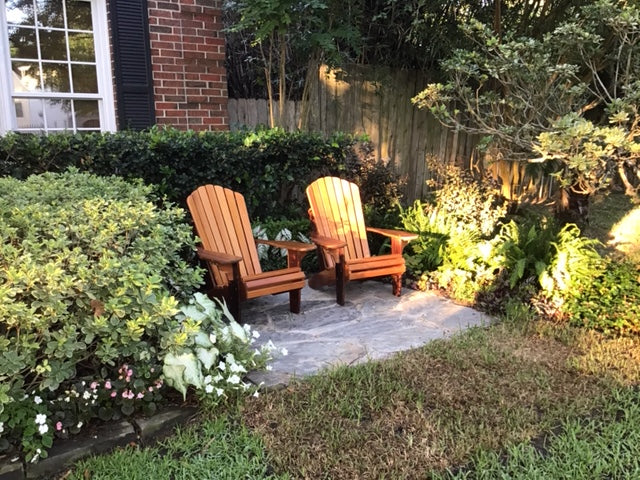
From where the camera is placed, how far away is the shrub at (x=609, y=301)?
3477 mm

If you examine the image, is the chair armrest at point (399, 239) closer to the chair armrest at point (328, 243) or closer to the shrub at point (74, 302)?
the chair armrest at point (328, 243)

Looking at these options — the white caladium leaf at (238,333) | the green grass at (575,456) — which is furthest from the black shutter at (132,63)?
the green grass at (575,456)

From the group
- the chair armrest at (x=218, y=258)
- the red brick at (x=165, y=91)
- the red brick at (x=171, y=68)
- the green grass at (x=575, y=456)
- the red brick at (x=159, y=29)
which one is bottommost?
the green grass at (x=575, y=456)

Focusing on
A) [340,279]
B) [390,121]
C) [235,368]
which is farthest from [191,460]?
[390,121]

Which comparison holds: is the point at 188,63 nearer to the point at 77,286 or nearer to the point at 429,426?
the point at 77,286

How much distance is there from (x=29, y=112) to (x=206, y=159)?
1919mm

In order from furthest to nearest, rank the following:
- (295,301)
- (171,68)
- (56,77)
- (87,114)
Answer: (171,68) < (87,114) < (56,77) < (295,301)

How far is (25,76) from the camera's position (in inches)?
192

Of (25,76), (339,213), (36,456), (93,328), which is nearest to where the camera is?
(36,456)

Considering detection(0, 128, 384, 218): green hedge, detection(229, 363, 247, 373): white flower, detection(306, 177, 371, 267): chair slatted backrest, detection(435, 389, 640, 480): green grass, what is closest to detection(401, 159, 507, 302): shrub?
detection(306, 177, 371, 267): chair slatted backrest

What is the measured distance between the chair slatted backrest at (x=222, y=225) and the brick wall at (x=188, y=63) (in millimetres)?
1832

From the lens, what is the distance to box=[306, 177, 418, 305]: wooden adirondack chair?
421cm

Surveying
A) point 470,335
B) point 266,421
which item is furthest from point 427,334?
point 266,421

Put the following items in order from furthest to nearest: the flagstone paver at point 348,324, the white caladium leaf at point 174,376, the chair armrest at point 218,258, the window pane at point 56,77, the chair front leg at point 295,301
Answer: the window pane at point 56,77, the chair front leg at point 295,301, the chair armrest at point 218,258, the flagstone paver at point 348,324, the white caladium leaf at point 174,376
